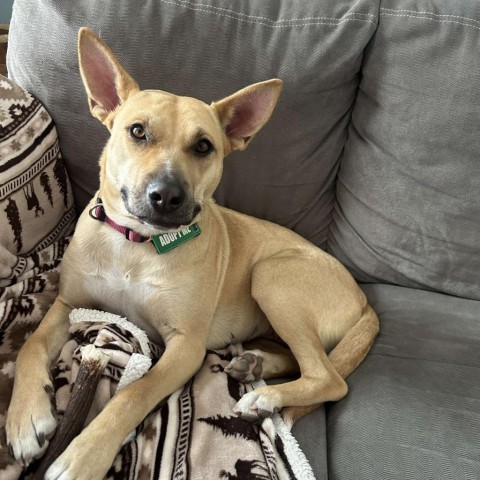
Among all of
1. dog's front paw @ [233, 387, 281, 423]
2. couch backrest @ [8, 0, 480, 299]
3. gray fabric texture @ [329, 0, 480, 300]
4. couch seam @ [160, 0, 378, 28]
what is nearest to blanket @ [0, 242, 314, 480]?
dog's front paw @ [233, 387, 281, 423]

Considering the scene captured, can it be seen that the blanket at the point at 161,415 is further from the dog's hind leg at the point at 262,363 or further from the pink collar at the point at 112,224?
the pink collar at the point at 112,224

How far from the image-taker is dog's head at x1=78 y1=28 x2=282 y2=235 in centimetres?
140

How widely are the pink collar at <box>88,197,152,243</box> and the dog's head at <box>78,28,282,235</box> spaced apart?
0.02 m

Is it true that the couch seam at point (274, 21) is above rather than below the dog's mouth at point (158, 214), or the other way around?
above

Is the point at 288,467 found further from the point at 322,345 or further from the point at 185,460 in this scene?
the point at 322,345

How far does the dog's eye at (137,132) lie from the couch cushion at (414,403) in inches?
40.4

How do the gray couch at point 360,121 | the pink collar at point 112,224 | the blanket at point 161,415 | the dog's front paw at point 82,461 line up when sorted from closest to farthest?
the dog's front paw at point 82,461 < the blanket at point 161,415 < the pink collar at point 112,224 < the gray couch at point 360,121

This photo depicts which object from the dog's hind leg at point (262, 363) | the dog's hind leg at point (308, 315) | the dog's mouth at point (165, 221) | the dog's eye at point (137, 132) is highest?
the dog's eye at point (137, 132)

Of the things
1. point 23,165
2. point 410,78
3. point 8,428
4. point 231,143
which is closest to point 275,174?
point 231,143

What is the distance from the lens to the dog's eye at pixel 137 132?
150 cm

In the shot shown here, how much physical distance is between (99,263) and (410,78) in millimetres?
1306

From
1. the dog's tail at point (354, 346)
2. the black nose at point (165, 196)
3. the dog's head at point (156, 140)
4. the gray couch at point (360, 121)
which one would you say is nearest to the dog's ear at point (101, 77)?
the dog's head at point (156, 140)

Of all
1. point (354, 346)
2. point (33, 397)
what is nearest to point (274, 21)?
point (354, 346)

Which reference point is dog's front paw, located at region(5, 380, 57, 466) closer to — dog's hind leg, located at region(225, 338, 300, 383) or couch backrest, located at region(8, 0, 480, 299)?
dog's hind leg, located at region(225, 338, 300, 383)
